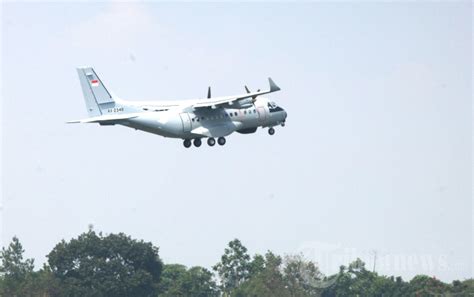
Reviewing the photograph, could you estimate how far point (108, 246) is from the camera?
584 ft

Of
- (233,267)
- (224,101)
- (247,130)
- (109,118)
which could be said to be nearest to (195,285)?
(233,267)

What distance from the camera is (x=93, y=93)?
115062 mm

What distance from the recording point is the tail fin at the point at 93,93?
115 meters

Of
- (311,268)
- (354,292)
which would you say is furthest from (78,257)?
(354,292)

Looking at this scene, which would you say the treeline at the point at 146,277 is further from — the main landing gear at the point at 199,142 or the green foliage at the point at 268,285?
the main landing gear at the point at 199,142

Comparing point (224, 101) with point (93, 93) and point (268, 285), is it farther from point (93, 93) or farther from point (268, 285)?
point (268, 285)

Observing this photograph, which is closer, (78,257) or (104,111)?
(104,111)

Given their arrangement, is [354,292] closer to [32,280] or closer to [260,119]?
[32,280]

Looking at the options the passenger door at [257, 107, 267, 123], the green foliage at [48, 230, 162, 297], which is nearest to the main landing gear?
the passenger door at [257, 107, 267, 123]

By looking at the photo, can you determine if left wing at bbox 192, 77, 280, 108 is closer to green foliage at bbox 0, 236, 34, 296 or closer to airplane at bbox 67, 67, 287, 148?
airplane at bbox 67, 67, 287, 148

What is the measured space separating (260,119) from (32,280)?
168ft

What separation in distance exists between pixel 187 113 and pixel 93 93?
8150 millimetres

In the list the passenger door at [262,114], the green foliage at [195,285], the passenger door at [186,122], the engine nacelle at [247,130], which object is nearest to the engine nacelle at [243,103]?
the passenger door at [262,114]

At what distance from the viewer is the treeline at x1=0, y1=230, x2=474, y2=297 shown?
158 metres
